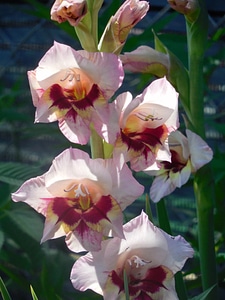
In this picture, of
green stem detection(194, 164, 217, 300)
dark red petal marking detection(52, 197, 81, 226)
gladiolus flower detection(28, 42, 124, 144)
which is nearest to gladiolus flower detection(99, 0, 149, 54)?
gladiolus flower detection(28, 42, 124, 144)

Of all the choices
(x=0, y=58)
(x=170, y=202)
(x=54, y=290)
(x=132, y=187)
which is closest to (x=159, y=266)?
(x=132, y=187)

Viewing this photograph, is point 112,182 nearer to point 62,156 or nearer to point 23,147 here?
point 62,156

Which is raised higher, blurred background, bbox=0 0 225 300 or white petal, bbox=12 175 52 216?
white petal, bbox=12 175 52 216

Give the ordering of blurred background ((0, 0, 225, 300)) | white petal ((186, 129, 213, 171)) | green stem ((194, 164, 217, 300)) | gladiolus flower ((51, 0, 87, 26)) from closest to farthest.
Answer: gladiolus flower ((51, 0, 87, 26))
white petal ((186, 129, 213, 171))
green stem ((194, 164, 217, 300))
blurred background ((0, 0, 225, 300))

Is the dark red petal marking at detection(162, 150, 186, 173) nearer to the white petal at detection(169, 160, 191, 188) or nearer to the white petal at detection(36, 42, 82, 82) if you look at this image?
the white petal at detection(169, 160, 191, 188)

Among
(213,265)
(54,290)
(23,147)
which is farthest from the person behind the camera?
(23,147)

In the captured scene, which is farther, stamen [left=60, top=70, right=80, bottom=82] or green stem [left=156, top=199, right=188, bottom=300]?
green stem [left=156, top=199, right=188, bottom=300]

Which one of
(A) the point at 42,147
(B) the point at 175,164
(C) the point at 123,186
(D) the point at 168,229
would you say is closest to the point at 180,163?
(B) the point at 175,164
